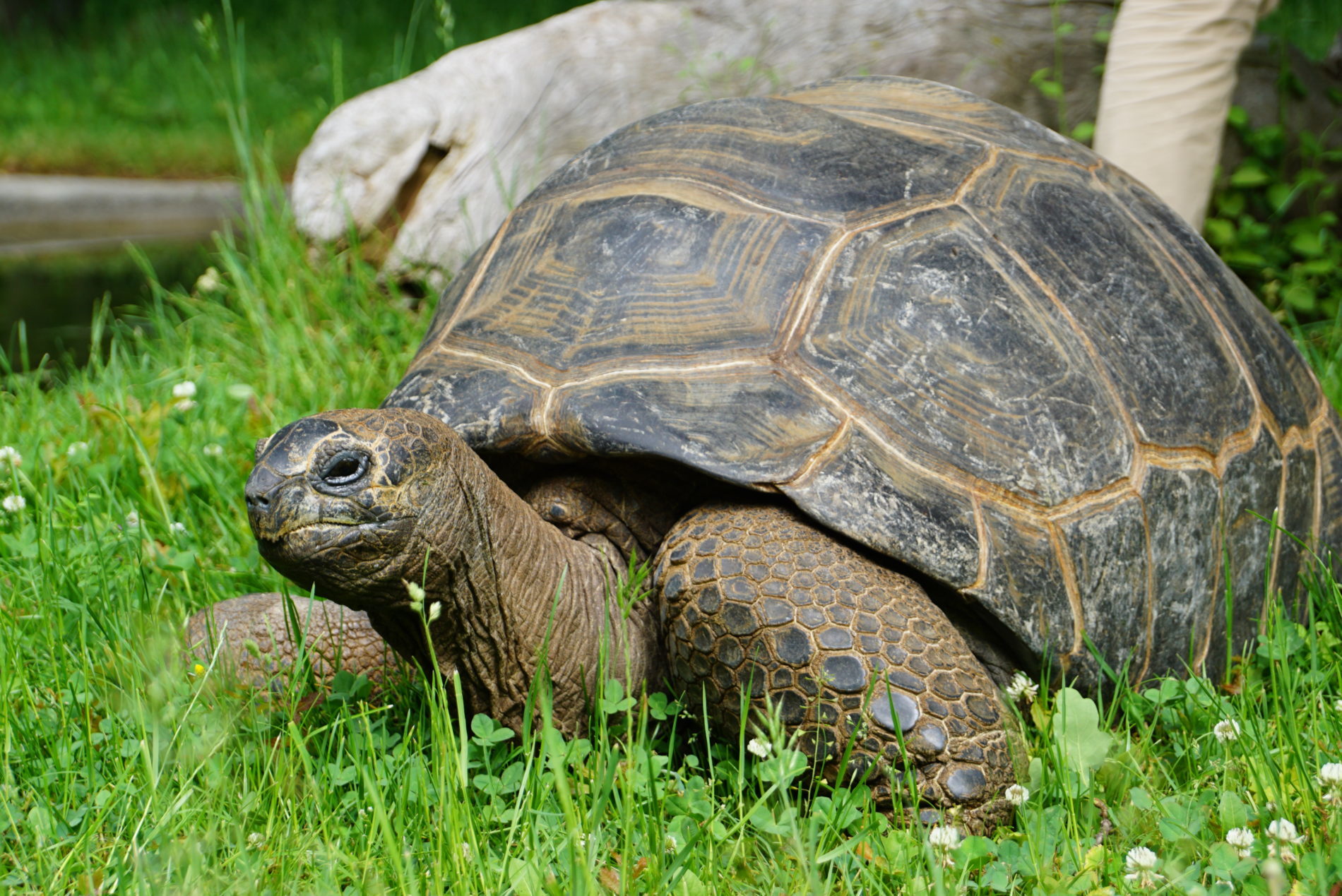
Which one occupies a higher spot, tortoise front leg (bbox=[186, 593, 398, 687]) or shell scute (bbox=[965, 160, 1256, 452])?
shell scute (bbox=[965, 160, 1256, 452])

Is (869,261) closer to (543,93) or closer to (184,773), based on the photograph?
(184,773)

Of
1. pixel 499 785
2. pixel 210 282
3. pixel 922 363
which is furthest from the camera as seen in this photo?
pixel 210 282

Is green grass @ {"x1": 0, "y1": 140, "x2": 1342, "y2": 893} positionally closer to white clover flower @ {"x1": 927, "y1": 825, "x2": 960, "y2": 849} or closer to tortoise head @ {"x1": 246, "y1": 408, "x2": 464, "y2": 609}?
white clover flower @ {"x1": 927, "y1": 825, "x2": 960, "y2": 849}

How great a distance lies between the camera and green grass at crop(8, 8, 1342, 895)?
1.59m

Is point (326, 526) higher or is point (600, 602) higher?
point (326, 526)

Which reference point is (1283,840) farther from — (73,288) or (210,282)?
(73,288)

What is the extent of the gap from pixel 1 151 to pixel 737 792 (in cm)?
1078

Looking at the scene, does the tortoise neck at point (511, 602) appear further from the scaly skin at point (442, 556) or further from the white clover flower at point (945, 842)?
the white clover flower at point (945, 842)

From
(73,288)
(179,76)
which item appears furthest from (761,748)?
(179,76)

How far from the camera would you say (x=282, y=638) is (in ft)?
7.58

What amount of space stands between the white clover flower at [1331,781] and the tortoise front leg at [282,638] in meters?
1.53

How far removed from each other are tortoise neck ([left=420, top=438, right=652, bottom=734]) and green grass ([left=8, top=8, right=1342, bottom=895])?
0.08 meters

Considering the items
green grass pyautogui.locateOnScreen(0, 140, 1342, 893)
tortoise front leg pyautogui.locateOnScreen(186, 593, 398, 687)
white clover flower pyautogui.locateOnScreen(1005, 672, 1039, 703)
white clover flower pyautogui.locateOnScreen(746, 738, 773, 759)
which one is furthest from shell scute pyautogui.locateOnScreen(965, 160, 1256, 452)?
tortoise front leg pyautogui.locateOnScreen(186, 593, 398, 687)

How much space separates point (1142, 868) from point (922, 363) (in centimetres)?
87
